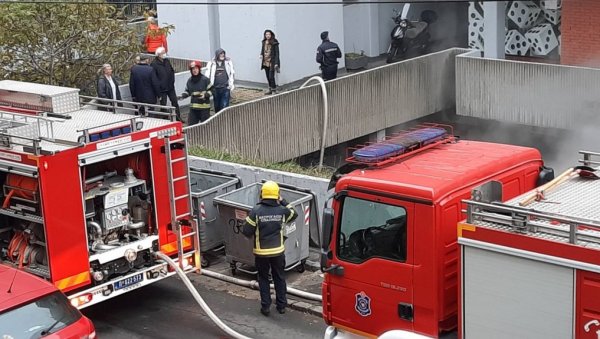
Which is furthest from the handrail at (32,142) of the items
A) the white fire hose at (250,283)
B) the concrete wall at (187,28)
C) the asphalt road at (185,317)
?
the concrete wall at (187,28)

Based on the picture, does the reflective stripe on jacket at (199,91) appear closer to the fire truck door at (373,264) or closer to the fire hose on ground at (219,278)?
the fire hose on ground at (219,278)

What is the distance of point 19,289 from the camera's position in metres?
8.62

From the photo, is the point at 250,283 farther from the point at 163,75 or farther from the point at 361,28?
the point at 361,28

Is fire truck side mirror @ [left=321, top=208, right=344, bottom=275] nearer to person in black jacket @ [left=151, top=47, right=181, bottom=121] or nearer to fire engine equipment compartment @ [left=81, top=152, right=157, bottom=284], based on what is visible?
fire engine equipment compartment @ [left=81, top=152, right=157, bottom=284]

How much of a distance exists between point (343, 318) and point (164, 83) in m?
10.5

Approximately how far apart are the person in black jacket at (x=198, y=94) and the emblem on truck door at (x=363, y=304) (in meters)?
9.96

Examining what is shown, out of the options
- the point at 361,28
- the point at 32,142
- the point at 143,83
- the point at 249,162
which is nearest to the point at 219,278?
the point at 249,162

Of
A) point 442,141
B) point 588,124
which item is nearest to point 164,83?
point 588,124

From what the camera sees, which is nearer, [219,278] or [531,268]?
[531,268]

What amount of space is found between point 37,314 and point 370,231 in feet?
9.51

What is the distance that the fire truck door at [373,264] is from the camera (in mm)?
7914

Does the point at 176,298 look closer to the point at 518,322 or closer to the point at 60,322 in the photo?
→ the point at 60,322

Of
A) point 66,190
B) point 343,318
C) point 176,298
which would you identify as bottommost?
point 176,298

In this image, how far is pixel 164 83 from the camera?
18203mm
